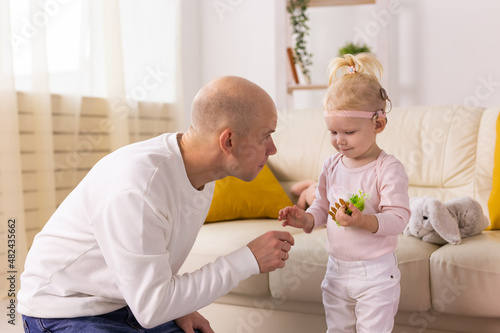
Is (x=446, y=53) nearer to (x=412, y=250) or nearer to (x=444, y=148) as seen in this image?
(x=444, y=148)

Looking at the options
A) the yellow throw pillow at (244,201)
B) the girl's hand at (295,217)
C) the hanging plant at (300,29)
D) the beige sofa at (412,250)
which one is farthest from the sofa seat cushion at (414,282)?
the hanging plant at (300,29)

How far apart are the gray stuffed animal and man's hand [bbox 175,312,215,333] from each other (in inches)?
36.6

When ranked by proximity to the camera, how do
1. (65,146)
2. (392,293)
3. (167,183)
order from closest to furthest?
(167,183) < (392,293) < (65,146)

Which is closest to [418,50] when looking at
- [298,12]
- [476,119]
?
[298,12]

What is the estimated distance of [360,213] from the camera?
1435mm

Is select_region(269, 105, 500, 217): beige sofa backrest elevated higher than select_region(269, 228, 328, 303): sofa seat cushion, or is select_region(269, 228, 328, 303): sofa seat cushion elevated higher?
select_region(269, 105, 500, 217): beige sofa backrest

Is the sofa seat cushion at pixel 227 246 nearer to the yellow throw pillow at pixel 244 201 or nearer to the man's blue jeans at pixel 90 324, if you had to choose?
the yellow throw pillow at pixel 244 201

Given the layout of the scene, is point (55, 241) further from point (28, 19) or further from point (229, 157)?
point (28, 19)

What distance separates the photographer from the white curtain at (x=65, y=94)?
281cm

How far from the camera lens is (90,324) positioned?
4.36ft

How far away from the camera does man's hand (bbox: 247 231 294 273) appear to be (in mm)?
1348

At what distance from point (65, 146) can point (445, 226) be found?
2.17 m

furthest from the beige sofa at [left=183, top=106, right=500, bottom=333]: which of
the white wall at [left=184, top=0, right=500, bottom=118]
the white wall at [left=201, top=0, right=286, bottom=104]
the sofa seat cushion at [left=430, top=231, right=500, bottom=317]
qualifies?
the white wall at [left=201, top=0, right=286, bottom=104]

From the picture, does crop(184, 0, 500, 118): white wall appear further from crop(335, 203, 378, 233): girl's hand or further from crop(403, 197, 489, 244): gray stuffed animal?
crop(335, 203, 378, 233): girl's hand
